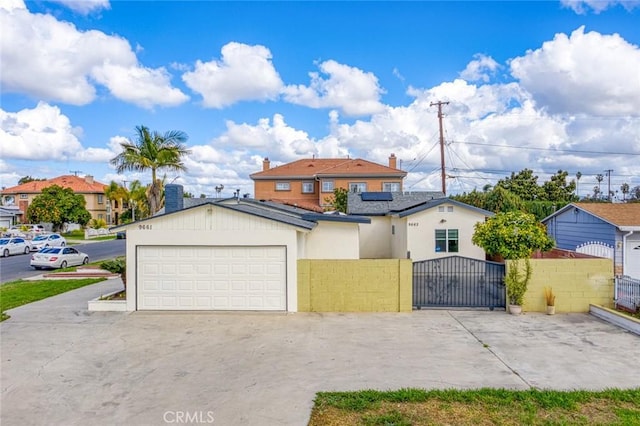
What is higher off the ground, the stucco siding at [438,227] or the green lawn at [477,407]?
the stucco siding at [438,227]

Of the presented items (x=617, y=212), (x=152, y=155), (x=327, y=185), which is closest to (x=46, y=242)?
(x=152, y=155)

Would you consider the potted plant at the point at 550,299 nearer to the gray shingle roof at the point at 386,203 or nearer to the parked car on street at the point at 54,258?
the gray shingle roof at the point at 386,203

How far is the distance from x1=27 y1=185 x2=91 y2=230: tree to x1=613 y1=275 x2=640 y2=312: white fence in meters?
52.5

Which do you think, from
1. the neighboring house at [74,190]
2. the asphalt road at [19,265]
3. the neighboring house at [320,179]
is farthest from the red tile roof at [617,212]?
the neighboring house at [74,190]

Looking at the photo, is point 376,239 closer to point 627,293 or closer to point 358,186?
point 627,293

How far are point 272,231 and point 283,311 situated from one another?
2.48 m

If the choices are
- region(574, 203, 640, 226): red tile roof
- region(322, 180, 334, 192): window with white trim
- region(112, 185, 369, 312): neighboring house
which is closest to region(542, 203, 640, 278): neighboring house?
region(574, 203, 640, 226): red tile roof

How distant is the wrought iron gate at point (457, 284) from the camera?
41.4 feet

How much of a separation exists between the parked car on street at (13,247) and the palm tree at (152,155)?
54.2 feet

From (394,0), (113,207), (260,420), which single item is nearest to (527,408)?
(260,420)

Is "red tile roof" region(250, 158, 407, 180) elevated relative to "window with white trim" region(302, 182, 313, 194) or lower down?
elevated

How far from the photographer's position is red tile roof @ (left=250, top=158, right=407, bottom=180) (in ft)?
142

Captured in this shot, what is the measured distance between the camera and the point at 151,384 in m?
7.25

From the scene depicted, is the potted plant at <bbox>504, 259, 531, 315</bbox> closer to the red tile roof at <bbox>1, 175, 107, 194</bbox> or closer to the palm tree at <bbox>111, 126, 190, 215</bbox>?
the palm tree at <bbox>111, 126, 190, 215</bbox>
